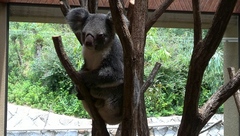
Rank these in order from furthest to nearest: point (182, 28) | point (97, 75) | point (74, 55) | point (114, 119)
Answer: point (182, 28)
point (74, 55)
point (114, 119)
point (97, 75)

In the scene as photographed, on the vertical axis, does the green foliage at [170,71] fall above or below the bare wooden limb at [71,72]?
above

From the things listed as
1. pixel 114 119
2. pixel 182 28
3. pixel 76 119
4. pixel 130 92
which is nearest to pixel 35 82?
pixel 76 119

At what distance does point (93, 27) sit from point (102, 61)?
20 centimetres

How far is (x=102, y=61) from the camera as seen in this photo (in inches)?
75.9

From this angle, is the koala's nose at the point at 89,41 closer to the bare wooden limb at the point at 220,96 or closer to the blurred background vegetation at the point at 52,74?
the bare wooden limb at the point at 220,96

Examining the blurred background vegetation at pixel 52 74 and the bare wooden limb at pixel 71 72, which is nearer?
the bare wooden limb at pixel 71 72

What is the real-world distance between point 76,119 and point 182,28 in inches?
41.9

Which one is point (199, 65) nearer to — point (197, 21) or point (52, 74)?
point (197, 21)

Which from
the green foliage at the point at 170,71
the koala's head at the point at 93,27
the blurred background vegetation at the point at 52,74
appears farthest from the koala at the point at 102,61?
the green foliage at the point at 170,71

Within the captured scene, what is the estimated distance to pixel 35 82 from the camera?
277 cm

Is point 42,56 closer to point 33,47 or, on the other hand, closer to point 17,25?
point 33,47

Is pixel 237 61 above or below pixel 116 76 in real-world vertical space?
above

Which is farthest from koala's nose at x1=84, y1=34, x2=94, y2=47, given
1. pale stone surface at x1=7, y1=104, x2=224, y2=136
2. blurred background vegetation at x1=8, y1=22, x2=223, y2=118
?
pale stone surface at x1=7, y1=104, x2=224, y2=136

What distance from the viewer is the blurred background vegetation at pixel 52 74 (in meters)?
2.75
